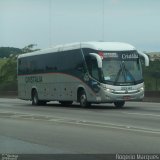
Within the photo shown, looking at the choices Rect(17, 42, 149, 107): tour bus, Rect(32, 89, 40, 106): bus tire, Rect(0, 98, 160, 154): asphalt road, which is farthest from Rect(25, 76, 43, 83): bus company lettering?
Rect(0, 98, 160, 154): asphalt road

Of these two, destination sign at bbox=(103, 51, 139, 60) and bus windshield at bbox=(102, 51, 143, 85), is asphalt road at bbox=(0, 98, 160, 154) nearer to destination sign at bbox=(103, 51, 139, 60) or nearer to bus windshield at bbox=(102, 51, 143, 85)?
bus windshield at bbox=(102, 51, 143, 85)

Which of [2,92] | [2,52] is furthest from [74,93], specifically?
[2,52]

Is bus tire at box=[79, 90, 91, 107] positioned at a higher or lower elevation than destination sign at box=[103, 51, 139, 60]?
lower

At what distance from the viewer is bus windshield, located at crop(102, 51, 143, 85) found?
93.1ft

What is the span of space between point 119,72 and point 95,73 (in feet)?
3.94

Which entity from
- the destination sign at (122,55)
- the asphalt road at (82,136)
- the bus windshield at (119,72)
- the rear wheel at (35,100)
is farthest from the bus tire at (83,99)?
the asphalt road at (82,136)

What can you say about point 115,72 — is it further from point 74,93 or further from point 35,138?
point 35,138

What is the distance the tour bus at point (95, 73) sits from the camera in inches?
1118

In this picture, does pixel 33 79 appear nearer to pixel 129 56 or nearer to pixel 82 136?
pixel 129 56

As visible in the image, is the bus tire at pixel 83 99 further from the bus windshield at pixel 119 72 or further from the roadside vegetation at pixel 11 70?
the roadside vegetation at pixel 11 70

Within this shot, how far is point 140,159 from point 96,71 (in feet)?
58.2

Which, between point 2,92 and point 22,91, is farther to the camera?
point 2,92

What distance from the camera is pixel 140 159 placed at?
1113 cm

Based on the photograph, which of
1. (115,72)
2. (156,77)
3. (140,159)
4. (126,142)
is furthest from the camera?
(156,77)
